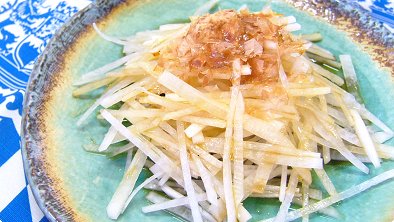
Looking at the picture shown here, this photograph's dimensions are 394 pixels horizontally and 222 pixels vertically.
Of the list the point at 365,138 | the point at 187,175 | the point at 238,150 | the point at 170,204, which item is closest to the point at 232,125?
the point at 238,150

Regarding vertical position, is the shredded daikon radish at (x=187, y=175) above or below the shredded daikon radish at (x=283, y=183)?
above

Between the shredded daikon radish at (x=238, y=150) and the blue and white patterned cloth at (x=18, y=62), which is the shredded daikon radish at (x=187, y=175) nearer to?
the shredded daikon radish at (x=238, y=150)

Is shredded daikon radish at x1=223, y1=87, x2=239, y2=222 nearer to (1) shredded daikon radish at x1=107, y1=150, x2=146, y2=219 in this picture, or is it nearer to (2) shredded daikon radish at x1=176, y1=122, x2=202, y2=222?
→ (2) shredded daikon radish at x1=176, y1=122, x2=202, y2=222

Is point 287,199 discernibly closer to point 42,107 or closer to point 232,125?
point 232,125

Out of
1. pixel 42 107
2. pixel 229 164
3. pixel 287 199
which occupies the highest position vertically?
pixel 42 107

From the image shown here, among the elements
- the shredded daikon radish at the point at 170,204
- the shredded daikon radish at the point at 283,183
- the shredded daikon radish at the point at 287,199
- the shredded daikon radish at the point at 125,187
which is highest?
the shredded daikon radish at the point at 125,187

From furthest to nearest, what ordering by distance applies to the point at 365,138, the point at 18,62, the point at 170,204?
1. the point at 18,62
2. the point at 365,138
3. the point at 170,204

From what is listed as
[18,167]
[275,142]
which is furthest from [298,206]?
[18,167]

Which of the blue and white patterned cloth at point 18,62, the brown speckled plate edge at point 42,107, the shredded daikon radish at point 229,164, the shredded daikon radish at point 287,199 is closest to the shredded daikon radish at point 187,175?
the shredded daikon radish at point 229,164

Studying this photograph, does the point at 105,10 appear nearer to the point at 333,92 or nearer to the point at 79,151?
the point at 79,151
